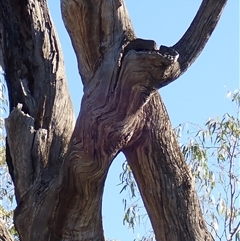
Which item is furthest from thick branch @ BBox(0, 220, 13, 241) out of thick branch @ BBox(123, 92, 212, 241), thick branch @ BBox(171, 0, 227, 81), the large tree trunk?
thick branch @ BBox(171, 0, 227, 81)

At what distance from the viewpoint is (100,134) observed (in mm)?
2236

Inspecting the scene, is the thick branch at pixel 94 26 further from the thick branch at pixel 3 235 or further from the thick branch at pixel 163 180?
the thick branch at pixel 3 235

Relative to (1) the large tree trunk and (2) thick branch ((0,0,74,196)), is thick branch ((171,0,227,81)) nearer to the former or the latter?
(1) the large tree trunk

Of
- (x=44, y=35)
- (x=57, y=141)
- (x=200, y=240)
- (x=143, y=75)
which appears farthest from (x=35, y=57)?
(x=200, y=240)

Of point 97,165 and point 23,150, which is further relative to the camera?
point 23,150

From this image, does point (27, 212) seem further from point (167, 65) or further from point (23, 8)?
point (23, 8)

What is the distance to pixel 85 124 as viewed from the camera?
2.27 metres

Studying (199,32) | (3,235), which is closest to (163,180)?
(199,32)

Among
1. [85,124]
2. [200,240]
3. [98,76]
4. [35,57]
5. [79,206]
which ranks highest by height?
[35,57]

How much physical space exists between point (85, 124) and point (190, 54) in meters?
0.45

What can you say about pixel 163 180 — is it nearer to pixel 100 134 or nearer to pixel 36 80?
pixel 100 134

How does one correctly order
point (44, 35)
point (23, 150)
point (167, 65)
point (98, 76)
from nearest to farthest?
point (167, 65) → point (98, 76) → point (23, 150) → point (44, 35)

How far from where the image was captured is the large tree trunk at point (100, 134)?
7.30 ft

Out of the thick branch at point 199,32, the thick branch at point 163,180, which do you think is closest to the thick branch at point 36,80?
the thick branch at point 163,180
